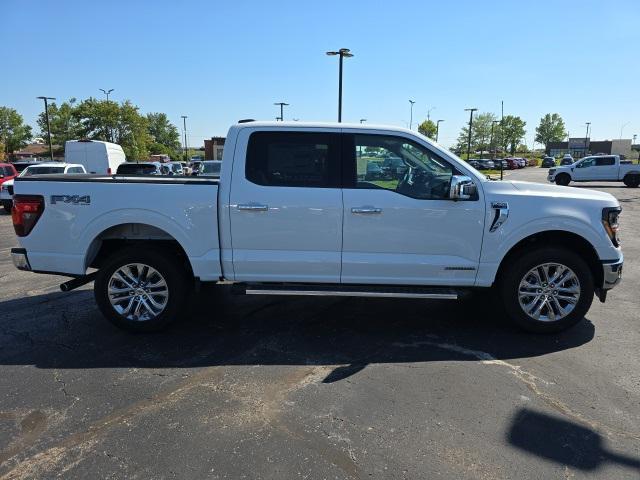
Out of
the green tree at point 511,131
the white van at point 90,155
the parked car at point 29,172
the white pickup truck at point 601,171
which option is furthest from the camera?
the green tree at point 511,131

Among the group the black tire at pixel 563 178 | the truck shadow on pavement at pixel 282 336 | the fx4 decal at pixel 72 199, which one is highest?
the fx4 decal at pixel 72 199

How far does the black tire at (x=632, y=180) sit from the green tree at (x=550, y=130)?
10450 cm

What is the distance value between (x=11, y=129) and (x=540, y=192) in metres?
80.3

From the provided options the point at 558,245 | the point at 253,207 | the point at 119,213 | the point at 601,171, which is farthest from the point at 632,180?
the point at 119,213

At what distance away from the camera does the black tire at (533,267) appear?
469 centimetres

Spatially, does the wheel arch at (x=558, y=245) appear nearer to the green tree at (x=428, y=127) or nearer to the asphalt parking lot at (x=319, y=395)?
the asphalt parking lot at (x=319, y=395)

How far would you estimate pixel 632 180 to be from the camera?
30.8 m

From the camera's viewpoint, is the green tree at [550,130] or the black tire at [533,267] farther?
the green tree at [550,130]

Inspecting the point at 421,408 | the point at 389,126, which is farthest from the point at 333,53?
the point at 421,408

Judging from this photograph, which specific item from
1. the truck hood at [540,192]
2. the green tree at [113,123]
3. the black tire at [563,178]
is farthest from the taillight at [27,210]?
the green tree at [113,123]

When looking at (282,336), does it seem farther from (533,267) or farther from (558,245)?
(558,245)

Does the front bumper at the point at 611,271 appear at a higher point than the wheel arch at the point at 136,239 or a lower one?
lower

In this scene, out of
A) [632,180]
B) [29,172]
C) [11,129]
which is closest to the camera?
[29,172]

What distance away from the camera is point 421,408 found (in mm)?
3459
